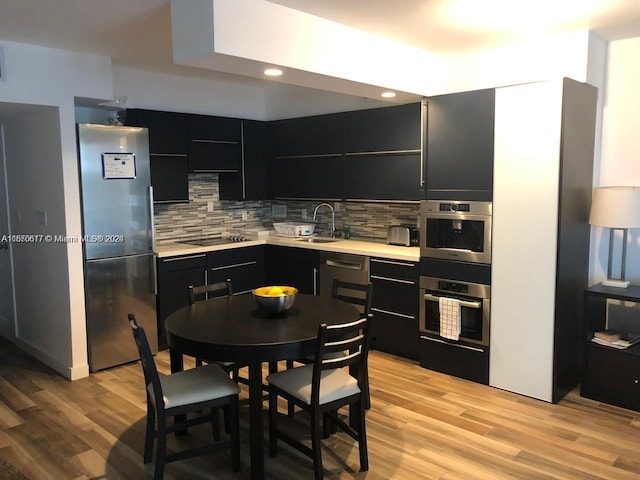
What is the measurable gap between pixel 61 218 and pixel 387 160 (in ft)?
8.83

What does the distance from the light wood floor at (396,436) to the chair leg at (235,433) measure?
61 millimetres

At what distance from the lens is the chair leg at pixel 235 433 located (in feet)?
9.22

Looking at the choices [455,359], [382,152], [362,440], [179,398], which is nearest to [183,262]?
[382,152]

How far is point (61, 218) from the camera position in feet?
13.5

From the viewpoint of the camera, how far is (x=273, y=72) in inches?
129

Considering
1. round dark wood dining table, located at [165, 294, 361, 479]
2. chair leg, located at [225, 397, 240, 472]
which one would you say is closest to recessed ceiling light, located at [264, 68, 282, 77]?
round dark wood dining table, located at [165, 294, 361, 479]

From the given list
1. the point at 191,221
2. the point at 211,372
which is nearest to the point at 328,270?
the point at 191,221

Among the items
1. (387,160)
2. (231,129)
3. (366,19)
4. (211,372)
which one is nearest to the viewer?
(211,372)

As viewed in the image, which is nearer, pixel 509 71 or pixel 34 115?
pixel 509 71

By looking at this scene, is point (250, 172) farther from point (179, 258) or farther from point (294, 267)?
point (179, 258)

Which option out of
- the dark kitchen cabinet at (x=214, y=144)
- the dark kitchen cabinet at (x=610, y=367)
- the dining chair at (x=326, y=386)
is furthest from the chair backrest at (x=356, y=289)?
the dark kitchen cabinet at (x=214, y=144)

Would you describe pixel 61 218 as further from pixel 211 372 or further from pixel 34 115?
pixel 211 372

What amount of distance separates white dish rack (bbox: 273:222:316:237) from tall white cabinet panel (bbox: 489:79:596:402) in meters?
2.16

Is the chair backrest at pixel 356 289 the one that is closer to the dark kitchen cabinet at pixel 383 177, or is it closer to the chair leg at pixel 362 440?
the chair leg at pixel 362 440
